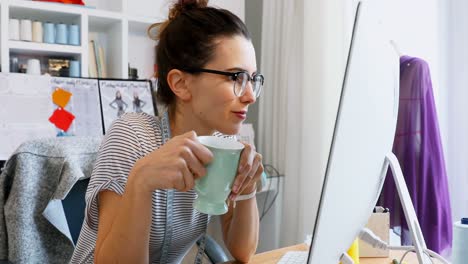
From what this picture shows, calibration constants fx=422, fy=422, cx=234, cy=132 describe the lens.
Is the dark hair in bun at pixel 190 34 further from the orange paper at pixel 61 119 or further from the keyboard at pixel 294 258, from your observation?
the orange paper at pixel 61 119

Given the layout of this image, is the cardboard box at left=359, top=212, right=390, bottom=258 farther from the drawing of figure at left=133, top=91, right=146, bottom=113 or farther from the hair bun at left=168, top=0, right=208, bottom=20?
the drawing of figure at left=133, top=91, right=146, bottom=113

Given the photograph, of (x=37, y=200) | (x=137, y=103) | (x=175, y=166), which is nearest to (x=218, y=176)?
(x=175, y=166)

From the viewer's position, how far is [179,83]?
0.97m

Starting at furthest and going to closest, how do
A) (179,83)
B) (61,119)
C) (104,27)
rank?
(104,27) → (61,119) → (179,83)

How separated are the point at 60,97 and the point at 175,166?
59.4 inches

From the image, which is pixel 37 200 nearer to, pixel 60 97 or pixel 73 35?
pixel 60 97

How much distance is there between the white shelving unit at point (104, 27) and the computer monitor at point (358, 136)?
1.66 m

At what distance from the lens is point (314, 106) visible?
2248 millimetres

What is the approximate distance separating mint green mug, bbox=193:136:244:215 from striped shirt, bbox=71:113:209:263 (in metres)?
0.26

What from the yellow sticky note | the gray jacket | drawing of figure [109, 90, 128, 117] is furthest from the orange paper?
the gray jacket

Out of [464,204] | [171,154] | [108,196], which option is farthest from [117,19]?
[464,204]

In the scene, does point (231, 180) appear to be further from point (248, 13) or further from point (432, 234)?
point (248, 13)

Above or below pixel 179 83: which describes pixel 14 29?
above

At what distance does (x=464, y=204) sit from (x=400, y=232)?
36cm
